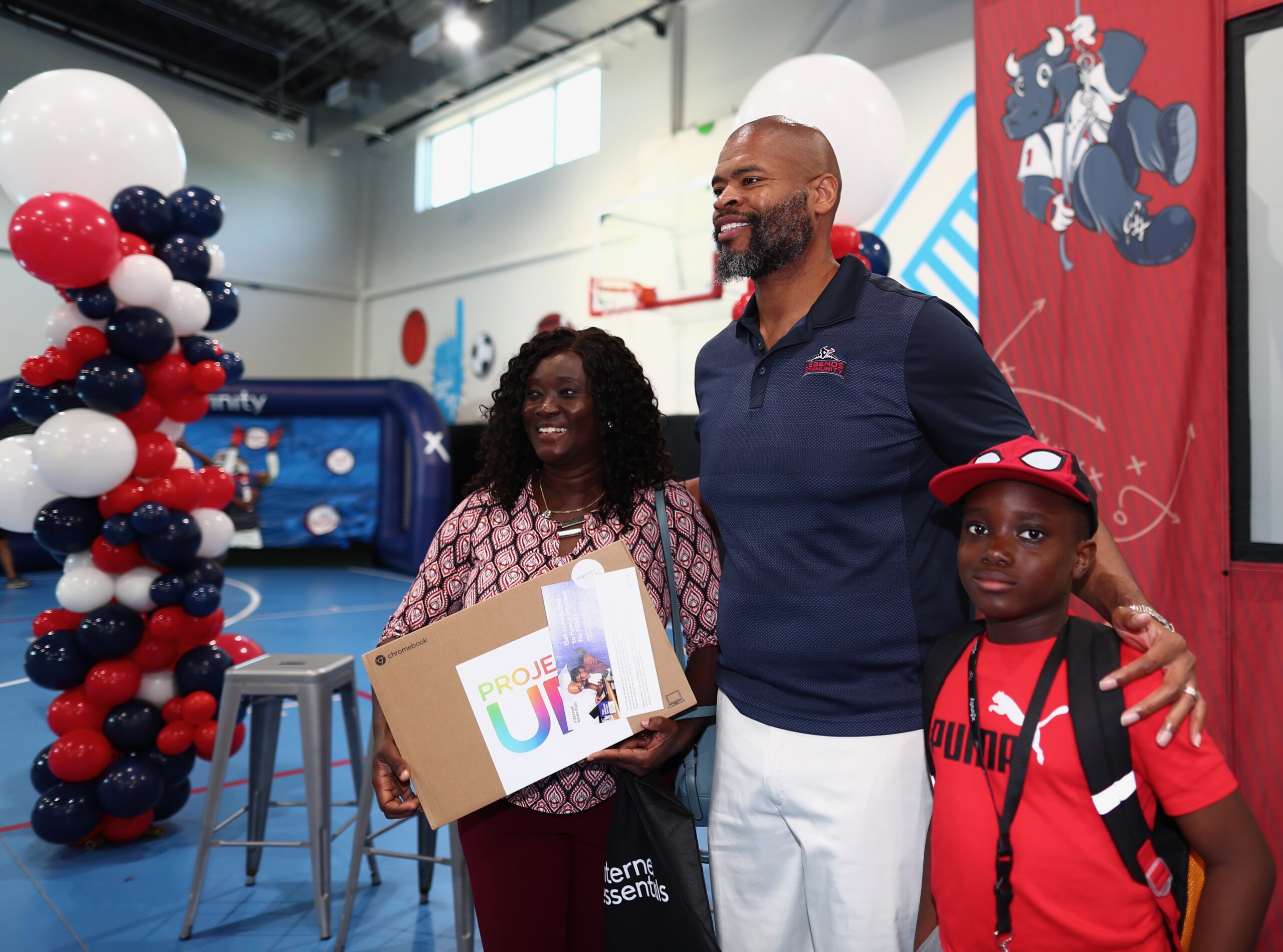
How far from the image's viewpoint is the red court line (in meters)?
3.43

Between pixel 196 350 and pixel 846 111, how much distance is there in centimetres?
274

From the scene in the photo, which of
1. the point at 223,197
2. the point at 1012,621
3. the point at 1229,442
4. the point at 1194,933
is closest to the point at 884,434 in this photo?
the point at 1012,621

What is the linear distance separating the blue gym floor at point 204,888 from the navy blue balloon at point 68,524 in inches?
45.4

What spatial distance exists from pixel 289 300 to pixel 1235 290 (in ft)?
45.6

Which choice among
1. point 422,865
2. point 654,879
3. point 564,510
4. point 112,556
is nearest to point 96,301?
point 112,556

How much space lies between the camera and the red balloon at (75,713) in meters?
3.22

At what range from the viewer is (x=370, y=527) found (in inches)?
446

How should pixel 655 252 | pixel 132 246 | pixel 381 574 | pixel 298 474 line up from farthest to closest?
pixel 298 474 < pixel 381 574 < pixel 655 252 < pixel 132 246

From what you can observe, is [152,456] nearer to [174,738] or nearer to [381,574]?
[174,738]

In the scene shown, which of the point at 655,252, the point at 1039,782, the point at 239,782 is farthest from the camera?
the point at 655,252

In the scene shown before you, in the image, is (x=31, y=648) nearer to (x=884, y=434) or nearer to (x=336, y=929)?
(x=336, y=929)

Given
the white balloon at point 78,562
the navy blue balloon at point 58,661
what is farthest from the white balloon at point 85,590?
the navy blue balloon at point 58,661

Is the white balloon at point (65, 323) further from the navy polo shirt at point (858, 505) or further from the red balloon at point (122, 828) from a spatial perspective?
the navy polo shirt at point (858, 505)

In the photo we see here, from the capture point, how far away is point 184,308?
3.41 m
